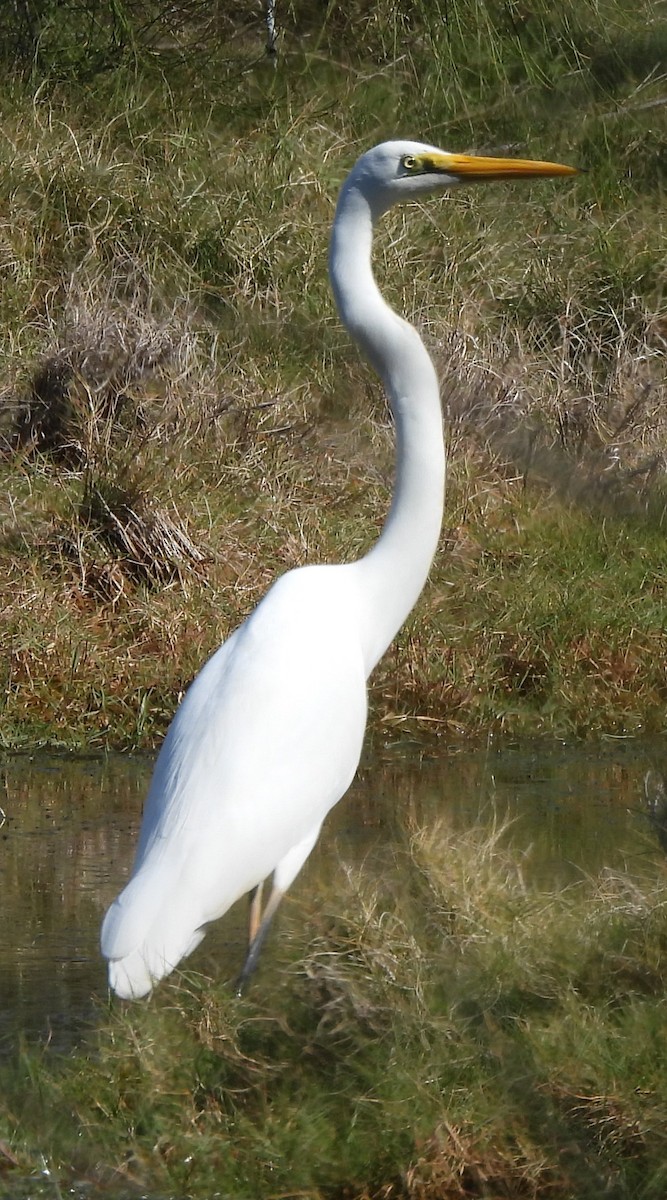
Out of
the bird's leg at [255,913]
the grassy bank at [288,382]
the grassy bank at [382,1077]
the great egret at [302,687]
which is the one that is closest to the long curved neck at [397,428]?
the great egret at [302,687]

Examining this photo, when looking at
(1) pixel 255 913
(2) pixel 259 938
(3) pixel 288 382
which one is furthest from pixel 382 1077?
(3) pixel 288 382

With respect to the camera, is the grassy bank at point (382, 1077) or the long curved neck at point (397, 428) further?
the long curved neck at point (397, 428)

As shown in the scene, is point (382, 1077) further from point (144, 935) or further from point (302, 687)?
point (302, 687)

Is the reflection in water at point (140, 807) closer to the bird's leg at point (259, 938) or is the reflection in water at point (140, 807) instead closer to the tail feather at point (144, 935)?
the bird's leg at point (259, 938)

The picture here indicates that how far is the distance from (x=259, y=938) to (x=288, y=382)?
427 cm

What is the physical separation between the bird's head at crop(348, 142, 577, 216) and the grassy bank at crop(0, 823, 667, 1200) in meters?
1.49

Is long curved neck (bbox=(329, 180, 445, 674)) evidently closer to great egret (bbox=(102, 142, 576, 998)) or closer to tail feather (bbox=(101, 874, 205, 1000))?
great egret (bbox=(102, 142, 576, 998))

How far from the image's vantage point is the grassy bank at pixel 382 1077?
238 cm

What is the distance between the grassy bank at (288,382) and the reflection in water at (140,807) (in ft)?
0.85

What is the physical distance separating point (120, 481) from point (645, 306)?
3.16 metres

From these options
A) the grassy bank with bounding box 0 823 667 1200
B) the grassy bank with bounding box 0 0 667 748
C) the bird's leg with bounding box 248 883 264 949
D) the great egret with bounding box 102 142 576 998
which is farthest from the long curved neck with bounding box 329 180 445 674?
the grassy bank with bounding box 0 823 667 1200

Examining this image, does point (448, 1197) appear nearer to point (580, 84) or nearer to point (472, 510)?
point (580, 84)

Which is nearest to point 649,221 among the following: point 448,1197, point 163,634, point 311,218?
point 311,218

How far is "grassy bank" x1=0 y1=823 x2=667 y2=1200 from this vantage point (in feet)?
7.80
